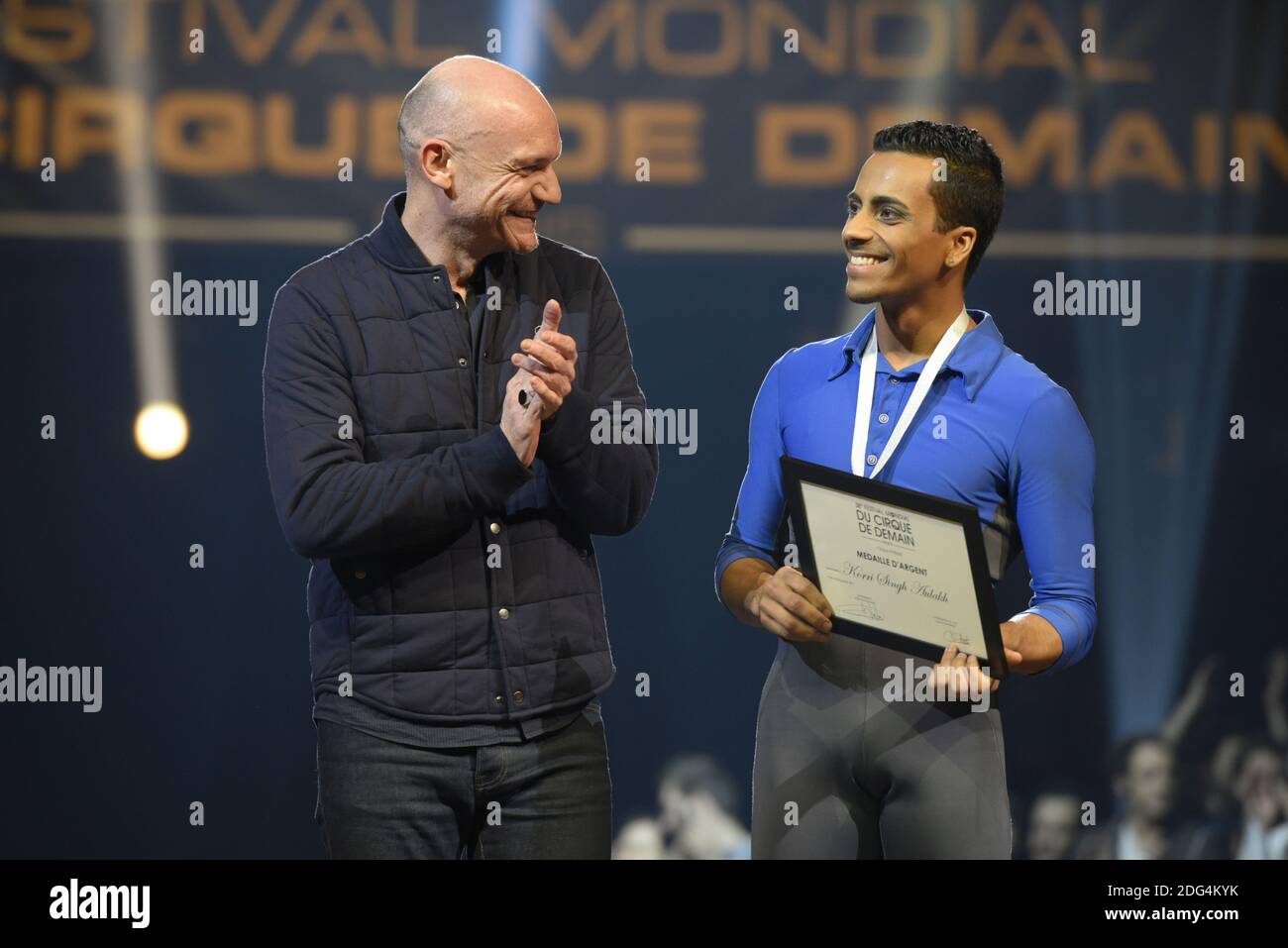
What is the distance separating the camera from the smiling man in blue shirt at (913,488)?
8.77 ft

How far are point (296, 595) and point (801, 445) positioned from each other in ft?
5.57

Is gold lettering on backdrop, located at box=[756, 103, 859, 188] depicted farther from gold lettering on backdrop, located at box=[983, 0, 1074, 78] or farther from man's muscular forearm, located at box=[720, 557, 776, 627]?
man's muscular forearm, located at box=[720, 557, 776, 627]

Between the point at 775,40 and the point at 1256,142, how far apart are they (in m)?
1.35

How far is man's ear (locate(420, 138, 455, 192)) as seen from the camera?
2590 millimetres

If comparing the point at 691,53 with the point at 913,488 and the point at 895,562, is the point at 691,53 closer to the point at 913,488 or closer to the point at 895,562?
the point at 913,488

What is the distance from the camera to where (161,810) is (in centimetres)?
388

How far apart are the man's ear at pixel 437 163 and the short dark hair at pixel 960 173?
854 millimetres

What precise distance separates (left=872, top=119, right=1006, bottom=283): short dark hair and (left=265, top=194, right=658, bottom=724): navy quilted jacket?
2.38ft

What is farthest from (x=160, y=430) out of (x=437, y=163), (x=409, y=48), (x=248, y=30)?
(x=437, y=163)

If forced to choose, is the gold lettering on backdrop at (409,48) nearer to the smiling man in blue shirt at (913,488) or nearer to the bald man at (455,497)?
the bald man at (455,497)

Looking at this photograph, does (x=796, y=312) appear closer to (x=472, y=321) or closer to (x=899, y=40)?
(x=899, y=40)

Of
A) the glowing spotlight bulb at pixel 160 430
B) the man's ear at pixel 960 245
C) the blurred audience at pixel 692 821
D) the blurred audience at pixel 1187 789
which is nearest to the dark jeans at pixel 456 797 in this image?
the man's ear at pixel 960 245

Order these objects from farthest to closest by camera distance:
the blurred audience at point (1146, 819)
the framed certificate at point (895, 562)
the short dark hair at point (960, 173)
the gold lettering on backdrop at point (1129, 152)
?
the gold lettering on backdrop at point (1129, 152)
the blurred audience at point (1146, 819)
the short dark hair at point (960, 173)
the framed certificate at point (895, 562)
